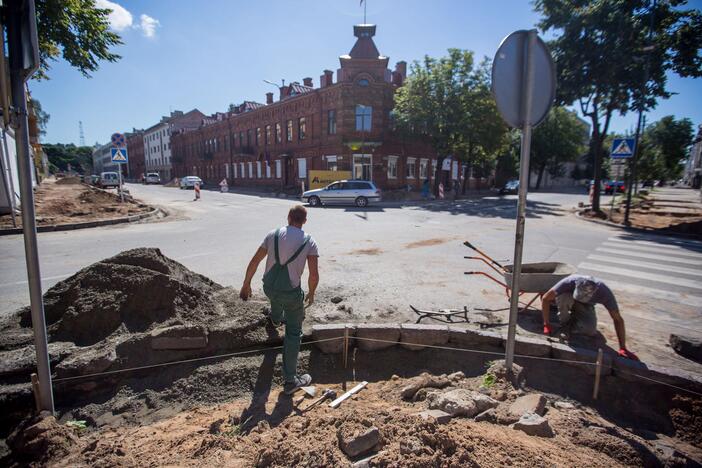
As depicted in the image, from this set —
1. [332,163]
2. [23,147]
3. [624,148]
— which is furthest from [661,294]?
[332,163]

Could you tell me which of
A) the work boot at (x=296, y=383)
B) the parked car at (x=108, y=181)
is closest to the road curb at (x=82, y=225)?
the work boot at (x=296, y=383)

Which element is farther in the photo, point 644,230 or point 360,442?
point 644,230

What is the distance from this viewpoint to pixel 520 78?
2.94 metres

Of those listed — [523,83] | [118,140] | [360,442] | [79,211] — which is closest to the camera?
[360,442]

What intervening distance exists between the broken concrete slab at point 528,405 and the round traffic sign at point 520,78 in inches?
93.7

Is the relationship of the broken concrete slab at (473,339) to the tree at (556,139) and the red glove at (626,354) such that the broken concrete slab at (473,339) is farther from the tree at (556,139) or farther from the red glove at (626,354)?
the tree at (556,139)

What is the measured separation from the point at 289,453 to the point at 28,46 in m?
3.16

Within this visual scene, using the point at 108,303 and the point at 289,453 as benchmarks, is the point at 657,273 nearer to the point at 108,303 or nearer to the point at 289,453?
the point at 289,453

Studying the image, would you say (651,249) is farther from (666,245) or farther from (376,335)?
(376,335)

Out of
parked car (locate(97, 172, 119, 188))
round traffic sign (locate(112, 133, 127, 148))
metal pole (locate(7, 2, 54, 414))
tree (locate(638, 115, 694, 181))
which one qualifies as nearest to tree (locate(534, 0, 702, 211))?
metal pole (locate(7, 2, 54, 414))

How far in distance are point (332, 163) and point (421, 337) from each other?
91.5ft

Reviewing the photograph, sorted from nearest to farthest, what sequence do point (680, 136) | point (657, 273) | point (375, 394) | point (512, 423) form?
1. point (512, 423)
2. point (375, 394)
3. point (657, 273)
4. point (680, 136)

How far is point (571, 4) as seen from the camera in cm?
1594

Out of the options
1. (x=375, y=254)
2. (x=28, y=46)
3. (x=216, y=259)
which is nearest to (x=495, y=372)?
(x=28, y=46)
